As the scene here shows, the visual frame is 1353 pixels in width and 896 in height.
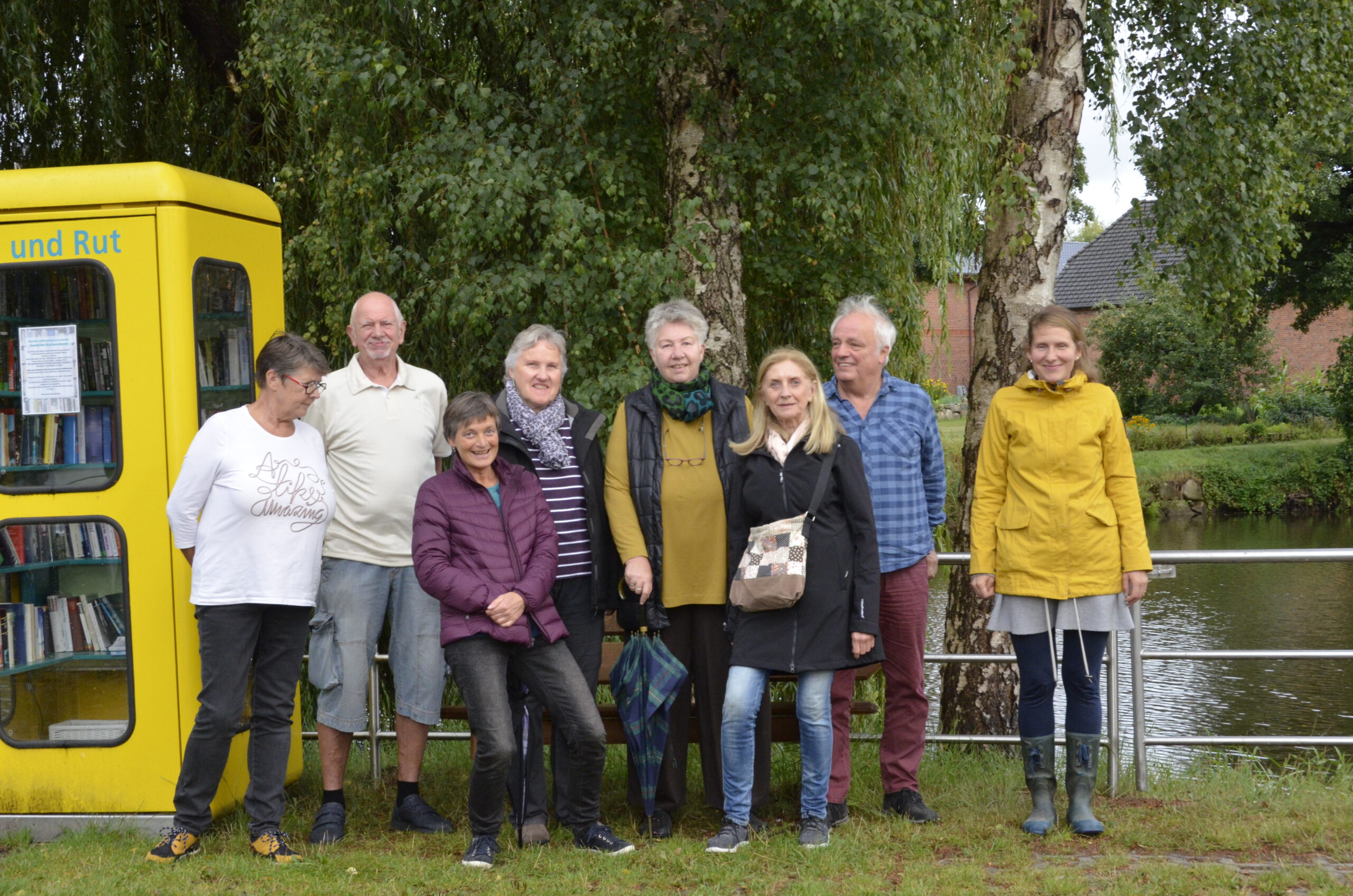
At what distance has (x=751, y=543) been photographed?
4.52 meters

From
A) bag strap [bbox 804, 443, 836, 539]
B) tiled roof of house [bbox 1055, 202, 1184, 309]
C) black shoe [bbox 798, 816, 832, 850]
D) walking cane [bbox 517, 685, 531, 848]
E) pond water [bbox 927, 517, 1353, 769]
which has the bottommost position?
pond water [bbox 927, 517, 1353, 769]

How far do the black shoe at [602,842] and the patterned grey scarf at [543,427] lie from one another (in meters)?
1.35

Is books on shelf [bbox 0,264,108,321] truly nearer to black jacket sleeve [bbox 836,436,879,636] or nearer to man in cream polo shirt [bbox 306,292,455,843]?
man in cream polo shirt [bbox 306,292,455,843]

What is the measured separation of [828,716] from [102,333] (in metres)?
3.22

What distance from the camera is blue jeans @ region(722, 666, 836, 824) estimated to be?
456cm

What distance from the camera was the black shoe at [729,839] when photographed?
4582mm

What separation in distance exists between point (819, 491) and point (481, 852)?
5.84ft

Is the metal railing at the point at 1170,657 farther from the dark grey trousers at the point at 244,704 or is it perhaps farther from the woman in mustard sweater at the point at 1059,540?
the woman in mustard sweater at the point at 1059,540

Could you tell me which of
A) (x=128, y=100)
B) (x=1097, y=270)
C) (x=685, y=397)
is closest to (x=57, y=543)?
(x=685, y=397)

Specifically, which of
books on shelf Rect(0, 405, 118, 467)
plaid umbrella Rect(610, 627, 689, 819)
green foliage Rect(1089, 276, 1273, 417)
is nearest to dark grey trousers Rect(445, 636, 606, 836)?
plaid umbrella Rect(610, 627, 689, 819)

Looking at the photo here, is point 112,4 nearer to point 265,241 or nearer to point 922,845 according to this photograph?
point 265,241

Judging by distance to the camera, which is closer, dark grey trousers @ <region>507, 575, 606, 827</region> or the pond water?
dark grey trousers @ <region>507, 575, 606, 827</region>

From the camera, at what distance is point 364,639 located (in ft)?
16.3

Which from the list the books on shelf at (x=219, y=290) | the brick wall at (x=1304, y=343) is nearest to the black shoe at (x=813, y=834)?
the books on shelf at (x=219, y=290)
